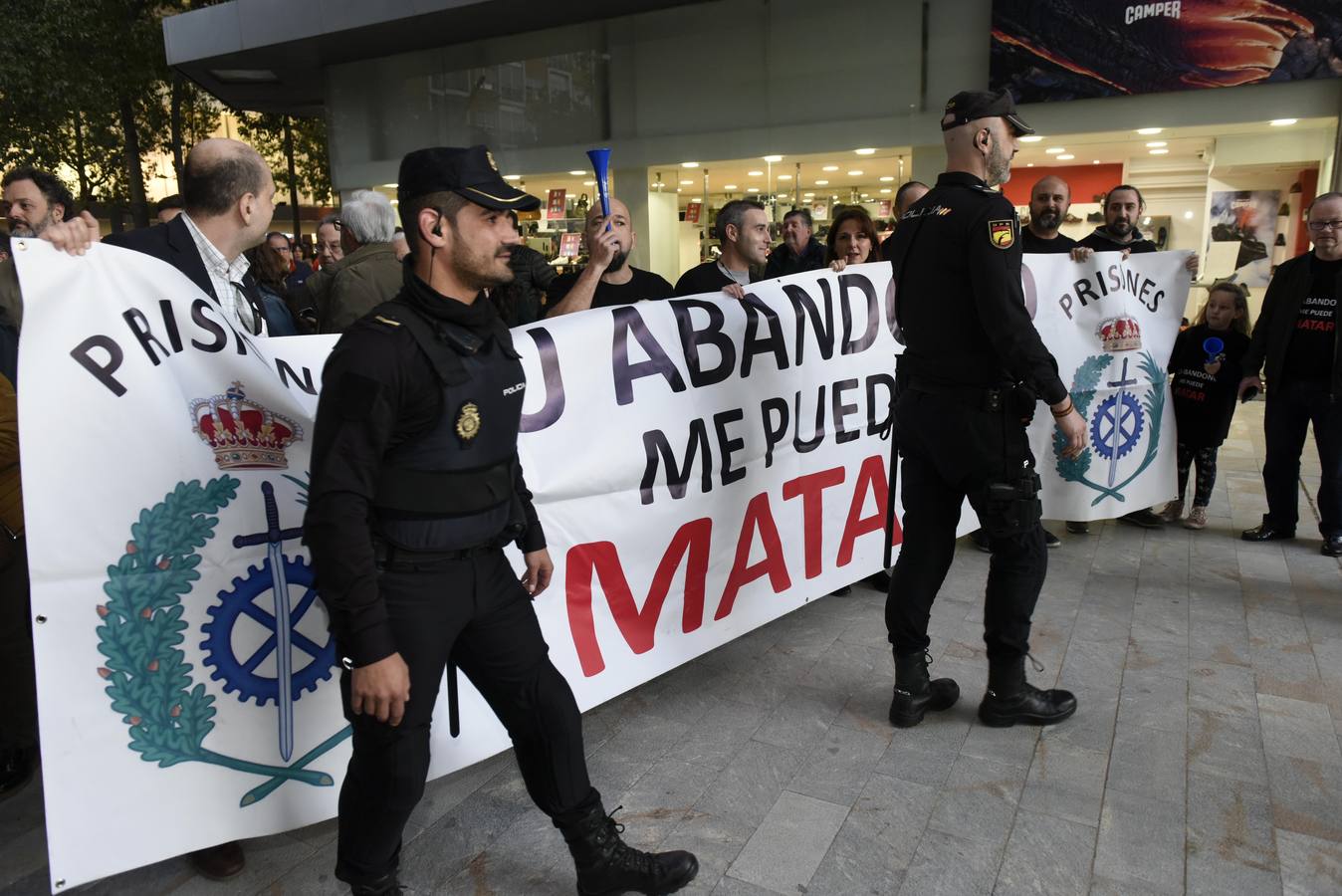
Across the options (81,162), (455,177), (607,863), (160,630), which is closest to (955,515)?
(607,863)

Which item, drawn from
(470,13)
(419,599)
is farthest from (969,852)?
(470,13)

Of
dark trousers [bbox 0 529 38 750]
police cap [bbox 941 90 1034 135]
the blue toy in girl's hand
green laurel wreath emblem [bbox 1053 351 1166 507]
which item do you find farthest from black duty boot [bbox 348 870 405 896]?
the blue toy in girl's hand

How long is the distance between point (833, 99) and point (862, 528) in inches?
438

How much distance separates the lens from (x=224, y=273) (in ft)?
8.82

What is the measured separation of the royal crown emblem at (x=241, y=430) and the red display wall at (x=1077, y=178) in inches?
479

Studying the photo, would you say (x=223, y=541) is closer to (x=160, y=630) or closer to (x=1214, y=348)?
(x=160, y=630)

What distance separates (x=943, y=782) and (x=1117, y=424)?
307 centimetres

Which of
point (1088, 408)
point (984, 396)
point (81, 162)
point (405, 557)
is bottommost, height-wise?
point (1088, 408)

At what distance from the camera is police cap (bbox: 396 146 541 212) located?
186 centimetres

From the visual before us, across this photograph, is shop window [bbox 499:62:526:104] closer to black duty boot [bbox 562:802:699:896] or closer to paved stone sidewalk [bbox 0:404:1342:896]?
paved stone sidewalk [bbox 0:404:1342:896]

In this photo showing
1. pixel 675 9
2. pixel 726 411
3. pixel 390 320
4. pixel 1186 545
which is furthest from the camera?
pixel 675 9

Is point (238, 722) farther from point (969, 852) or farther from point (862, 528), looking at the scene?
point (862, 528)

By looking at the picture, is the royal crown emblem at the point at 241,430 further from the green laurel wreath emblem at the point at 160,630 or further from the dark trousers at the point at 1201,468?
the dark trousers at the point at 1201,468

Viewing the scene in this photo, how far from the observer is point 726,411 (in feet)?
11.5
